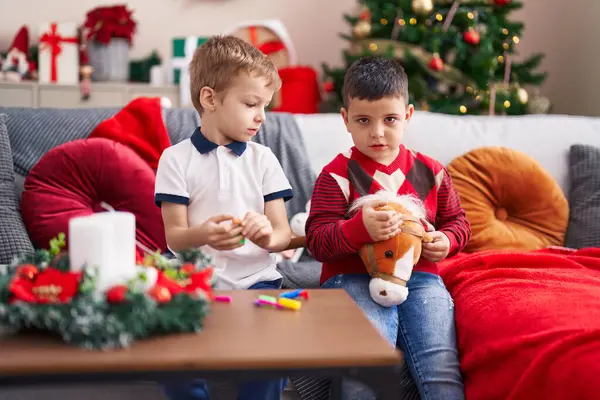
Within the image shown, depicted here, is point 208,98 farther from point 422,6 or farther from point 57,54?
point 57,54

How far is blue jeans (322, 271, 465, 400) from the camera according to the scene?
123cm

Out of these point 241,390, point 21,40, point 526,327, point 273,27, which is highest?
point 273,27

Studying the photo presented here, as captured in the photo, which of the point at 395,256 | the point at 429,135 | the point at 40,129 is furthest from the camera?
the point at 429,135

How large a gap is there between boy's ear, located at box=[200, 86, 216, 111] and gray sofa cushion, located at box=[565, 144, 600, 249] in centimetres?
122

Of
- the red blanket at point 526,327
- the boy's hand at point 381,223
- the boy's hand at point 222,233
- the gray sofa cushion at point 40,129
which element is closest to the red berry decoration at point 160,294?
the boy's hand at point 222,233

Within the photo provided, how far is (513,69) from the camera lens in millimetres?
3607

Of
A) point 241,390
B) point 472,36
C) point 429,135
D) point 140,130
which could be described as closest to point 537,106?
point 472,36

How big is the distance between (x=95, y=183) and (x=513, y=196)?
1.22m

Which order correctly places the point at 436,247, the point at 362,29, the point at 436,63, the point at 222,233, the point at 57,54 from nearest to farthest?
the point at 222,233 < the point at 436,247 < the point at 436,63 < the point at 362,29 < the point at 57,54

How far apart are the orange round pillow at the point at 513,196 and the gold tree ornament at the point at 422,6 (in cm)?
162

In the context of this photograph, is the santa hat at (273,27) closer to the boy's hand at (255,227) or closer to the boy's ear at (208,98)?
the boy's ear at (208,98)

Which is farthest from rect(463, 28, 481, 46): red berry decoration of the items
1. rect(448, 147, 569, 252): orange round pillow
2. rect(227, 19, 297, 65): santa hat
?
rect(448, 147, 569, 252): orange round pillow

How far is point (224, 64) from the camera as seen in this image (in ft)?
4.27

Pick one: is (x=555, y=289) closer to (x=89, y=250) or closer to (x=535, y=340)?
(x=535, y=340)
